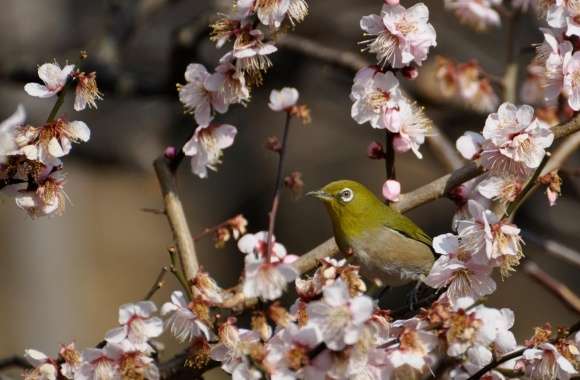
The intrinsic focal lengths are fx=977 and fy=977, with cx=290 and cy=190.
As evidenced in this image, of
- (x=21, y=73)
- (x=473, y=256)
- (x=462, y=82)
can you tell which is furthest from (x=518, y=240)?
(x=21, y=73)

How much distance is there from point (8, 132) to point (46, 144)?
259mm

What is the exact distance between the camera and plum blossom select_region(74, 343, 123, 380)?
6.22ft

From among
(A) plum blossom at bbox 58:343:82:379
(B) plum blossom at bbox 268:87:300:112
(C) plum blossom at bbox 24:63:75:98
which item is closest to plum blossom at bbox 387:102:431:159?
(B) plum blossom at bbox 268:87:300:112

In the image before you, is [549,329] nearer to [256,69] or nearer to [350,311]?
[350,311]

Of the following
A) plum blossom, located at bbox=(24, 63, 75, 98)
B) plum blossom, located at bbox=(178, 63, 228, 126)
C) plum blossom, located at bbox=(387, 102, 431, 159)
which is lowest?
plum blossom, located at bbox=(387, 102, 431, 159)

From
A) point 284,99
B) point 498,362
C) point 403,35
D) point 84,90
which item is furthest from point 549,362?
point 84,90

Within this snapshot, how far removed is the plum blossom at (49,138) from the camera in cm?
187

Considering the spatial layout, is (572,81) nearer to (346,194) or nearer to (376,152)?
(376,152)

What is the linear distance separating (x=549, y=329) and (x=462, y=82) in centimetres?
148

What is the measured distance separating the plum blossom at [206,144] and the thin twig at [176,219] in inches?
5.9

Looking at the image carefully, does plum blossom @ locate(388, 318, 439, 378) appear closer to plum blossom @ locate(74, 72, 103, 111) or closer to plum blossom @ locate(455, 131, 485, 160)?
plum blossom @ locate(455, 131, 485, 160)

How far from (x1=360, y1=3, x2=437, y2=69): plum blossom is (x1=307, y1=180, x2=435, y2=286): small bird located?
578 mm

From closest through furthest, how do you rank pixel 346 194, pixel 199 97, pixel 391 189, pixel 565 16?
pixel 565 16 → pixel 199 97 → pixel 391 189 → pixel 346 194

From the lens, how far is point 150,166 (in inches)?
268
